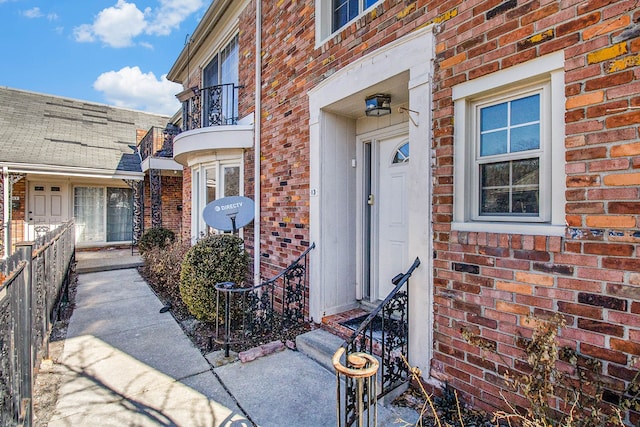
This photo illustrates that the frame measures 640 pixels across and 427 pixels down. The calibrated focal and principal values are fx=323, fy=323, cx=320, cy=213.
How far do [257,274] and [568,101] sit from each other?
14.8 ft

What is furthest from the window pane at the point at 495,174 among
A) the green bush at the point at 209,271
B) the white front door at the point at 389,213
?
the green bush at the point at 209,271

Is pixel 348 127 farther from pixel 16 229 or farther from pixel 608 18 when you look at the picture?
pixel 16 229

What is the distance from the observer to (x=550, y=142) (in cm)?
217

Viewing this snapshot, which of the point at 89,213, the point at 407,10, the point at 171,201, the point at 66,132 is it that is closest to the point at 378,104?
the point at 407,10

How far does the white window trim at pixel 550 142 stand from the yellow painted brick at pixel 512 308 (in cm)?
52

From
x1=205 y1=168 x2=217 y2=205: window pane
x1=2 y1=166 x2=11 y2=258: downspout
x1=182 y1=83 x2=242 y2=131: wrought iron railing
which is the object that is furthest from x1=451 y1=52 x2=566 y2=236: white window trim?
x1=2 y1=166 x2=11 y2=258: downspout

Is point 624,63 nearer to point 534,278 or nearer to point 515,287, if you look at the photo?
point 534,278

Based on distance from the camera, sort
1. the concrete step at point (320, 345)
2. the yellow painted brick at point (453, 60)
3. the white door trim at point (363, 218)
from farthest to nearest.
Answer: the white door trim at point (363, 218), the concrete step at point (320, 345), the yellow painted brick at point (453, 60)

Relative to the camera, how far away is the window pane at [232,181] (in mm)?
6363

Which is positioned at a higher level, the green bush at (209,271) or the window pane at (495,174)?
the window pane at (495,174)

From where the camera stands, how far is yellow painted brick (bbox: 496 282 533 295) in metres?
2.20

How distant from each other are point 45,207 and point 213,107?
27.5 feet

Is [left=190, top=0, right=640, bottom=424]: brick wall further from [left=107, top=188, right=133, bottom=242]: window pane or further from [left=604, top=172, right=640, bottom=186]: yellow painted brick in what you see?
[left=107, top=188, right=133, bottom=242]: window pane

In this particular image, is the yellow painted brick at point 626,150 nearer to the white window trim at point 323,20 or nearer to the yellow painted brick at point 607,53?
the yellow painted brick at point 607,53
